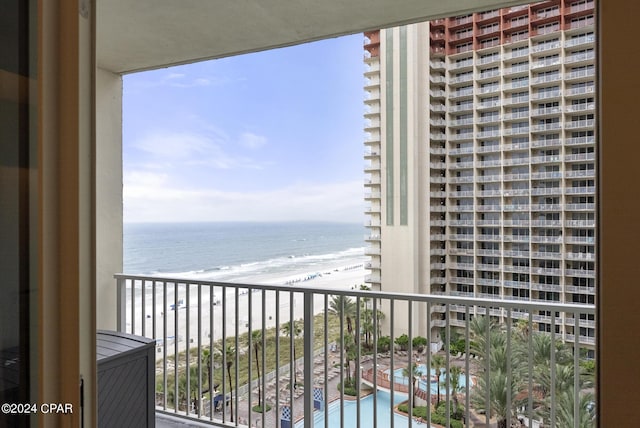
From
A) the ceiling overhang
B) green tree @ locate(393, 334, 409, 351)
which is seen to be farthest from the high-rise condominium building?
the ceiling overhang

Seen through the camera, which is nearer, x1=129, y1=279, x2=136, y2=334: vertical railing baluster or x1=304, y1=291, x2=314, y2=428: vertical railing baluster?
x1=304, y1=291, x2=314, y2=428: vertical railing baluster

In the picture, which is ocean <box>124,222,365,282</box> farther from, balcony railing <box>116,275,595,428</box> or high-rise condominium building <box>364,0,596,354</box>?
balcony railing <box>116,275,595,428</box>

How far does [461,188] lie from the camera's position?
11.4m

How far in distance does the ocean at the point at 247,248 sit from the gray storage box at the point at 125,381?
10.4 m

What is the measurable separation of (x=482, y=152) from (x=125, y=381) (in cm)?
1089

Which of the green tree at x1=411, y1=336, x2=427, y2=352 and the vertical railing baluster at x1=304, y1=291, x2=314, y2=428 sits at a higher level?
the vertical railing baluster at x1=304, y1=291, x2=314, y2=428

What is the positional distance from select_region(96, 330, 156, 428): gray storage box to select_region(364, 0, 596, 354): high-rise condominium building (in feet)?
27.8

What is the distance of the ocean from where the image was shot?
13.5 m

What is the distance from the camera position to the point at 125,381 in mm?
1853

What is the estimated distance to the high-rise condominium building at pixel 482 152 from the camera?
9.50 m

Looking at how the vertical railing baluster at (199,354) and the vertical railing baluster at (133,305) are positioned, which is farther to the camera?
the vertical railing baluster at (133,305)

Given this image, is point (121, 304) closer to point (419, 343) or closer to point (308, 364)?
point (308, 364)

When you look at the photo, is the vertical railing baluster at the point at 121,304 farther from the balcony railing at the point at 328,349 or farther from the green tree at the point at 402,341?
the green tree at the point at 402,341

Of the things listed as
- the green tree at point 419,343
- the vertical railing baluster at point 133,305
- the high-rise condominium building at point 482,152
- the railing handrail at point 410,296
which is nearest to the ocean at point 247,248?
the high-rise condominium building at point 482,152
